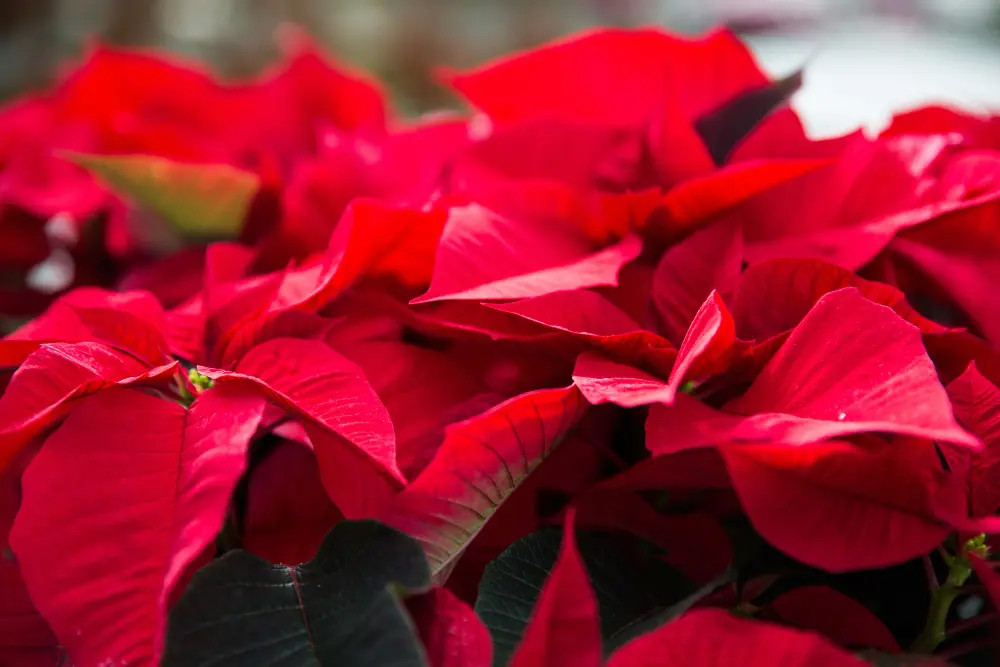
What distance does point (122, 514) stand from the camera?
21 cm

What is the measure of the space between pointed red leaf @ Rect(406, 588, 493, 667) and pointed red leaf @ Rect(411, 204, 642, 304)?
8cm

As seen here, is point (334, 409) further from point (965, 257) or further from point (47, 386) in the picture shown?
point (965, 257)

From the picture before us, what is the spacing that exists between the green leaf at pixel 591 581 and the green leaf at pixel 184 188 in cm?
21

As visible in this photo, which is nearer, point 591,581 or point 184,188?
point 591,581

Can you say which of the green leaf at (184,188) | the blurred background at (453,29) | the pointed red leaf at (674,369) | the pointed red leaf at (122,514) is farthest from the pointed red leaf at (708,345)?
the blurred background at (453,29)

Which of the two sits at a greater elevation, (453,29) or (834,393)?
(834,393)

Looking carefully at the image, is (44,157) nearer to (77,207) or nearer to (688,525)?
(77,207)

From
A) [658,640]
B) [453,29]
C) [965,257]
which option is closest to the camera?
[658,640]

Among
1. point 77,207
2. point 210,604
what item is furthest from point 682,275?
point 77,207

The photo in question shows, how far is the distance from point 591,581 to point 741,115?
0.19 meters

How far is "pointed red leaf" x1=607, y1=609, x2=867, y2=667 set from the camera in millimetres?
182

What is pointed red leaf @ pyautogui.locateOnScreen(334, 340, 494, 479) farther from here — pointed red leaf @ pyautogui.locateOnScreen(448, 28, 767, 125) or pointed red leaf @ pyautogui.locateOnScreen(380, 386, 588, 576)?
pointed red leaf @ pyautogui.locateOnScreen(448, 28, 767, 125)

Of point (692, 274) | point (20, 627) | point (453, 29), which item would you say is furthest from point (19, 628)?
point (453, 29)

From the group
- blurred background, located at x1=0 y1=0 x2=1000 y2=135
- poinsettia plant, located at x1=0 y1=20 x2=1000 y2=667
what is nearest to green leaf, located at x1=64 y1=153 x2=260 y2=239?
poinsettia plant, located at x1=0 y1=20 x2=1000 y2=667
